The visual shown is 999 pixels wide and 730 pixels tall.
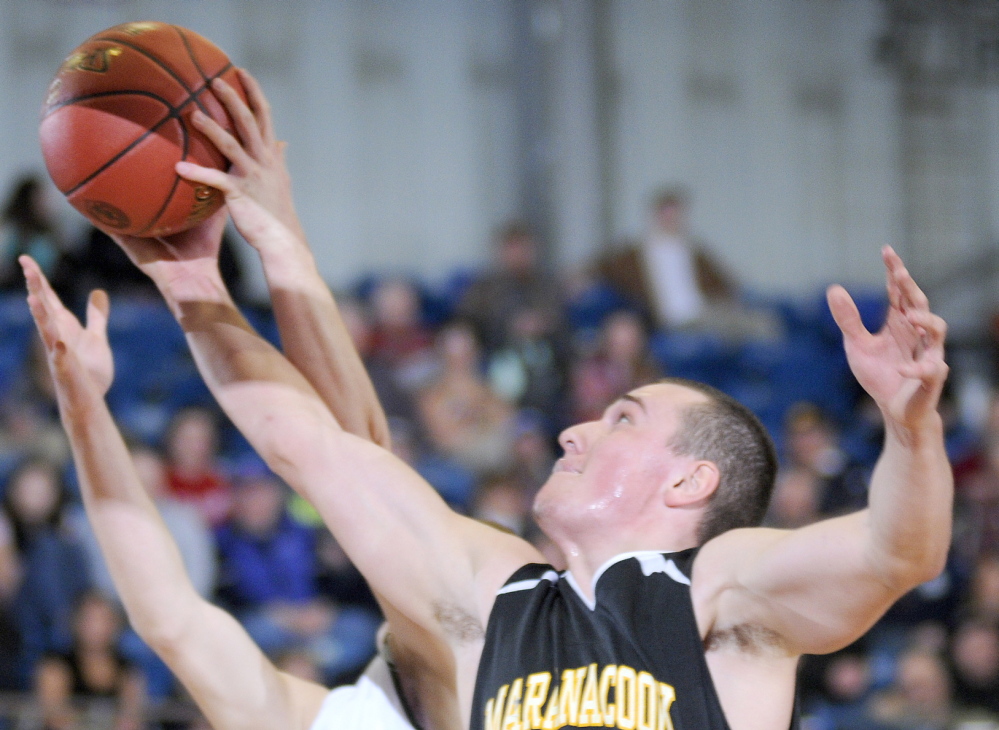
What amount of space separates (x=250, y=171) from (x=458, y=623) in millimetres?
1081

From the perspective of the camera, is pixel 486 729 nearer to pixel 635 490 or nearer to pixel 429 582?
pixel 429 582

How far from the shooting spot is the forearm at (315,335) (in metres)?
2.78

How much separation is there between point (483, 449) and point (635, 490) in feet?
15.2

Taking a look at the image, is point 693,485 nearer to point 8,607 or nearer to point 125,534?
point 125,534

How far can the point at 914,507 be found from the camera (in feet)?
5.89

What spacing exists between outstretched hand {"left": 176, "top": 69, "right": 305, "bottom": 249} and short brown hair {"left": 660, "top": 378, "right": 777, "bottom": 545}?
1.00 m

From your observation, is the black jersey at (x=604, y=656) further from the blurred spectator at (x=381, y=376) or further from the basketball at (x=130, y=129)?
the blurred spectator at (x=381, y=376)

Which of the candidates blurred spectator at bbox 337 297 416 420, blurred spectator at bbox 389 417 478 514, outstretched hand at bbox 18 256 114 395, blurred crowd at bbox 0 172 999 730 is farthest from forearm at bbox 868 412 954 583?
blurred spectator at bbox 337 297 416 420

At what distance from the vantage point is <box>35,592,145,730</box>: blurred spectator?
508 centimetres

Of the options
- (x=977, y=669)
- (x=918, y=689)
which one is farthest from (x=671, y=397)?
(x=977, y=669)

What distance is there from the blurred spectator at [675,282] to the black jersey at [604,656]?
664 cm

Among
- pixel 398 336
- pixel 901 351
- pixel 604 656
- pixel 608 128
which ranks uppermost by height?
pixel 901 351

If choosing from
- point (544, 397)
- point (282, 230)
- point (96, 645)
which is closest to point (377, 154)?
point (544, 397)

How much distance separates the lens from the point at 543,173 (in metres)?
9.55
